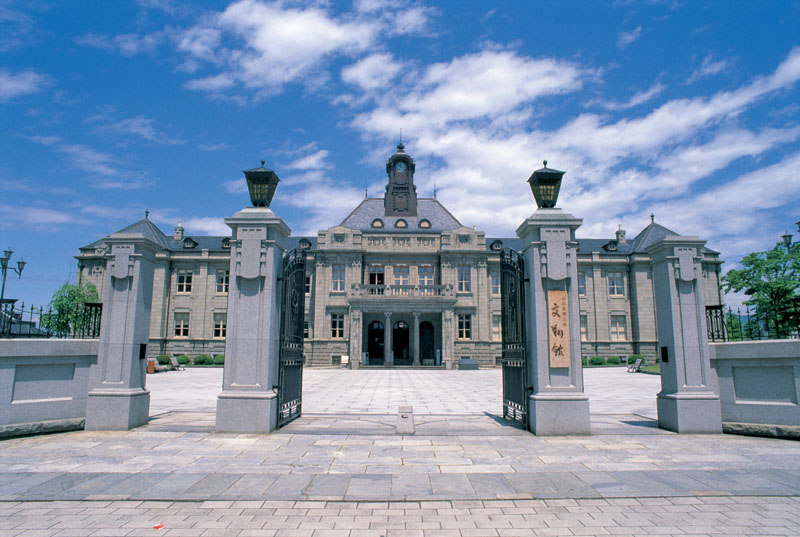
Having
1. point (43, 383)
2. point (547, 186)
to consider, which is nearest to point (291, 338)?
point (43, 383)

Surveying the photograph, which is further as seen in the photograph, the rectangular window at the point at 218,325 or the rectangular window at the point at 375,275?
the rectangular window at the point at 218,325

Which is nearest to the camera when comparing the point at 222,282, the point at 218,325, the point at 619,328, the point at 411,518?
the point at 411,518

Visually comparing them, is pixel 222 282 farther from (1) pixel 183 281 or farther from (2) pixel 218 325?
(2) pixel 218 325

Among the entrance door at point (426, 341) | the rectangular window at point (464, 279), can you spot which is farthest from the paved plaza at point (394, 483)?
the entrance door at point (426, 341)

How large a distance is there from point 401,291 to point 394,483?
3636cm

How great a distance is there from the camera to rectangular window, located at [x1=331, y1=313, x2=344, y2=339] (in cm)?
4288

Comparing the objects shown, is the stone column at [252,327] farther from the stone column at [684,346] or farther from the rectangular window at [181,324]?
the rectangular window at [181,324]

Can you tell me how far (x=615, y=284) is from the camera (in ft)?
156

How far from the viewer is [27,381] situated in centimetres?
905

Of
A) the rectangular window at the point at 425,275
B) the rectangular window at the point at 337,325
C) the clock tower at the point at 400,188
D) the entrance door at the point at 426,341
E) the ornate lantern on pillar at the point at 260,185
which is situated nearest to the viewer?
the ornate lantern on pillar at the point at 260,185

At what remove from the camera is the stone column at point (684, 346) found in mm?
9469

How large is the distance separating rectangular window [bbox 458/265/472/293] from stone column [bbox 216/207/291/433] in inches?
1354

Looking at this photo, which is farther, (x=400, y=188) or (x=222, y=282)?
(x=400, y=188)

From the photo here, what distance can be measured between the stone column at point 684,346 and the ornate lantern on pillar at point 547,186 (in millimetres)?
2558
